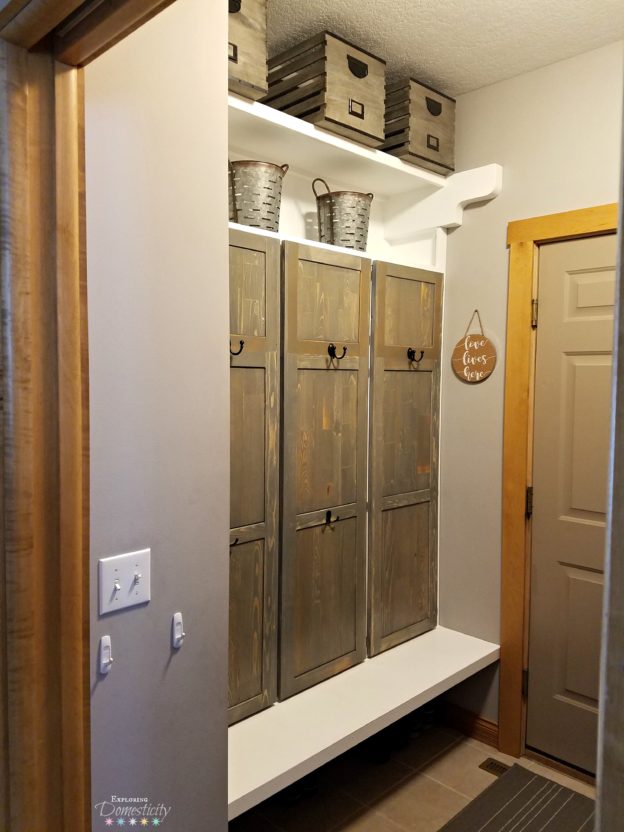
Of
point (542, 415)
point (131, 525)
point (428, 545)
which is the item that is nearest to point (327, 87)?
point (542, 415)

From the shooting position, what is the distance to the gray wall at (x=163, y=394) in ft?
4.08

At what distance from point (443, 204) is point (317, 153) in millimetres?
700

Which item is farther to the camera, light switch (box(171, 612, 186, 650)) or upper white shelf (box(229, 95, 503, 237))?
upper white shelf (box(229, 95, 503, 237))

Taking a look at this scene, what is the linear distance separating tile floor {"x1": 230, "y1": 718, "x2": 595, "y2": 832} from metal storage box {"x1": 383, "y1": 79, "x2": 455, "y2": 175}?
8.00 ft

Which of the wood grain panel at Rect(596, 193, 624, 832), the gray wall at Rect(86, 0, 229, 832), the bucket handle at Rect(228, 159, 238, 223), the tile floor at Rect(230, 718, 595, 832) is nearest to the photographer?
the wood grain panel at Rect(596, 193, 624, 832)

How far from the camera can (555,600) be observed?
97.8 inches

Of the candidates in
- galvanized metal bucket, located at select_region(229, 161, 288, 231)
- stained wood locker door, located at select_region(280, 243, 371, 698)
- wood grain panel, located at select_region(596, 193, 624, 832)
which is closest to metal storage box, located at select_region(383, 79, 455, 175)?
stained wood locker door, located at select_region(280, 243, 371, 698)

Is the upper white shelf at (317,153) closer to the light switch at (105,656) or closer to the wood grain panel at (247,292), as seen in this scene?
the wood grain panel at (247,292)

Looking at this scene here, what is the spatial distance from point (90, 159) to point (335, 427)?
1348 mm

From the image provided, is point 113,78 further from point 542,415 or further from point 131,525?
point 542,415

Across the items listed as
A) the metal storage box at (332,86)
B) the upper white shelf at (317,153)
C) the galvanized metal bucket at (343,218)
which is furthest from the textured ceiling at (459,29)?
the galvanized metal bucket at (343,218)

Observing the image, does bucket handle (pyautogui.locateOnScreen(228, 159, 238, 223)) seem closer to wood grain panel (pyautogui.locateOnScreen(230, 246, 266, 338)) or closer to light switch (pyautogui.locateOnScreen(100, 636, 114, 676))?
wood grain panel (pyautogui.locateOnScreen(230, 246, 266, 338))

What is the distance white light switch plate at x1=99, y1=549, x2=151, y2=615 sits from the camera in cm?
127

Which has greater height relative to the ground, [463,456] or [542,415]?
[542,415]
